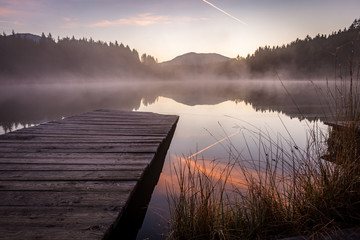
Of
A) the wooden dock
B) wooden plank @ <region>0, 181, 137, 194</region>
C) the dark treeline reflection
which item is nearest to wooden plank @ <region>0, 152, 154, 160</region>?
the wooden dock

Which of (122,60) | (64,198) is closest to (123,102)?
(64,198)

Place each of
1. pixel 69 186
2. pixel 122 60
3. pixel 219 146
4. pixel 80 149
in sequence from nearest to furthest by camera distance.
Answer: pixel 69 186 → pixel 80 149 → pixel 219 146 → pixel 122 60

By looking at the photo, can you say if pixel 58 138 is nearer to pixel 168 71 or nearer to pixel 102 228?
pixel 102 228

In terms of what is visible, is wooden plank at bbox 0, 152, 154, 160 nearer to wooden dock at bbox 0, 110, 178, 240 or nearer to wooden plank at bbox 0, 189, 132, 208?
wooden dock at bbox 0, 110, 178, 240

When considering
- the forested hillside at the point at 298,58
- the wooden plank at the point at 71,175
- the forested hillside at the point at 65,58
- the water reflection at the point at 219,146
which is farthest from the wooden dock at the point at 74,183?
the forested hillside at the point at 65,58

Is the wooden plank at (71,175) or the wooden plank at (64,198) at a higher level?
the wooden plank at (71,175)

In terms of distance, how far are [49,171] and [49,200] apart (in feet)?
2.22

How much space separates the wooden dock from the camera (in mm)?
1537

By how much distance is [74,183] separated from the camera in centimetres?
215

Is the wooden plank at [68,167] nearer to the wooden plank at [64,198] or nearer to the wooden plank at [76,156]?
the wooden plank at [76,156]

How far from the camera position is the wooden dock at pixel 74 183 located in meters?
1.54

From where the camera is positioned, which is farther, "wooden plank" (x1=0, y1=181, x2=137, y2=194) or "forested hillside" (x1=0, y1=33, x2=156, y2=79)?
"forested hillside" (x1=0, y1=33, x2=156, y2=79)

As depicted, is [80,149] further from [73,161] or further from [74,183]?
[74,183]

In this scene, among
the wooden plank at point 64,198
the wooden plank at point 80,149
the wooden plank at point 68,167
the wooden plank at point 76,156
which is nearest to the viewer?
the wooden plank at point 64,198
